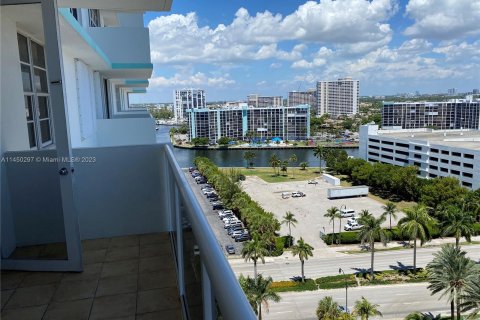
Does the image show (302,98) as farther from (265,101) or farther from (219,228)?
(219,228)

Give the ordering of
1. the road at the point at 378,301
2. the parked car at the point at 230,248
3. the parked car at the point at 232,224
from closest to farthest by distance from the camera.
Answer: the road at the point at 378,301 → the parked car at the point at 230,248 → the parked car at the point at 232,224

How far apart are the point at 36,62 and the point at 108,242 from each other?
5.79ft

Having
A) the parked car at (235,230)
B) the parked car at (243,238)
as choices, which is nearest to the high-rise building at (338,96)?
the parked car at (235,230)

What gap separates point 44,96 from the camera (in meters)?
3.61

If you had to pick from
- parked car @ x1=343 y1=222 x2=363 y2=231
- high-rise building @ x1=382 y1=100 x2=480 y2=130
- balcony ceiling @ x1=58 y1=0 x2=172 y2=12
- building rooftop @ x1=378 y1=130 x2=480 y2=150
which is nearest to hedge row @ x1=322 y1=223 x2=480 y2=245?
parked car @ x1=343 y1=222 x2=363 y2=231

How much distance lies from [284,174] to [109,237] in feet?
113

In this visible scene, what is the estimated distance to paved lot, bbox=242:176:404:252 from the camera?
21328 millimetres

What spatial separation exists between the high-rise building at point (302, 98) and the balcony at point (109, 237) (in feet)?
384

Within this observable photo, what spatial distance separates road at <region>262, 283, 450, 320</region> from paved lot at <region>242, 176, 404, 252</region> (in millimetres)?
4538

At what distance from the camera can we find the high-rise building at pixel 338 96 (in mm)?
100938

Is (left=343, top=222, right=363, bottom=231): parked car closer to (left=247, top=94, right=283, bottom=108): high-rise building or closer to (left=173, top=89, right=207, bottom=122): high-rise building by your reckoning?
(left=173, top=89, right=207, bottom=122): high-rise building

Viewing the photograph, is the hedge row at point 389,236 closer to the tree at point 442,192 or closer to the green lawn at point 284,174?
the tree at point 442,192

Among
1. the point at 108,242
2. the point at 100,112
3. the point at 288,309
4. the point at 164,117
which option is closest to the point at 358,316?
the point at 288,309

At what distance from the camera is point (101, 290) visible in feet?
7.39
